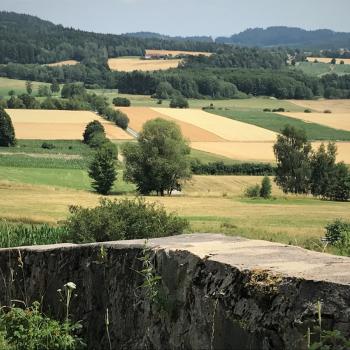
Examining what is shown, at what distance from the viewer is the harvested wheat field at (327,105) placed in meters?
153

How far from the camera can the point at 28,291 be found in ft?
22.7

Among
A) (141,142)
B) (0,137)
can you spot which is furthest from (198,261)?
(0,137)

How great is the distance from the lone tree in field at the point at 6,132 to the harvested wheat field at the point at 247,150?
86.2ft

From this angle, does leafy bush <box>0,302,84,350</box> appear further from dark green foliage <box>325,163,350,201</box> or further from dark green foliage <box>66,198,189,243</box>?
dark green foliage <box>325,163,350,201</box>

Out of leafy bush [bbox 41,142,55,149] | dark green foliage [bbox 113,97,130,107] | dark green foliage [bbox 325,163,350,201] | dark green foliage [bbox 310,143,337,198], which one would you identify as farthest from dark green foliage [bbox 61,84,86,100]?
dark green foliage [bbox 325,163,350,201]

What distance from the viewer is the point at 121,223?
65.0 ft

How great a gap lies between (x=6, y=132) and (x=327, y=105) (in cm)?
8963

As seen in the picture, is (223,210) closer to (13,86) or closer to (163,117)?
(163,117)

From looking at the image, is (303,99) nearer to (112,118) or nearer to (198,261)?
(112,118)

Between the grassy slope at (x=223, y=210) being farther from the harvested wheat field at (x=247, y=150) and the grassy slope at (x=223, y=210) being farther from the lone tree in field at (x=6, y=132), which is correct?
the lone tree in field at (x=6, y=132)

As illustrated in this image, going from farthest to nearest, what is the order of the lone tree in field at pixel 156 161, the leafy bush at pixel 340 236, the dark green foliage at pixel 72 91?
the dark green foliage at pixel 72 91 → the lone tree in field at pixel 156 161 → the leafy bush at pixel 340 236

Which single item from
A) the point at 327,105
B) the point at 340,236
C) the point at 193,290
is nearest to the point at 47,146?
the point at 340,236

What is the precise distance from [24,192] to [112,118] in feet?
202

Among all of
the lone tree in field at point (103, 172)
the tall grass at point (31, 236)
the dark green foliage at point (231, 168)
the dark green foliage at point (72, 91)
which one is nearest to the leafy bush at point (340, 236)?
the tall grass at point (31, 236)
